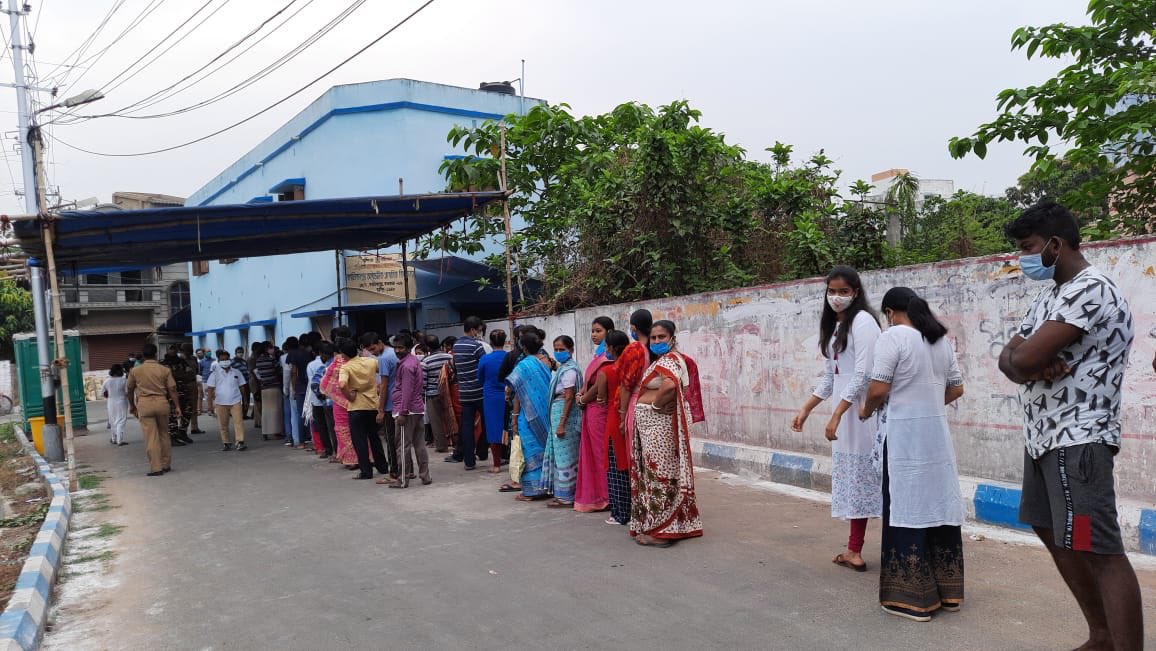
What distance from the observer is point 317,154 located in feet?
64.5

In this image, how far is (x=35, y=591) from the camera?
16.5 ft

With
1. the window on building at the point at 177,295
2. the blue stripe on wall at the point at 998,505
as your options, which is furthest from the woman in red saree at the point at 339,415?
the window on building at the point at 177,295

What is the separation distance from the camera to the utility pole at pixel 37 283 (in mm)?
12172

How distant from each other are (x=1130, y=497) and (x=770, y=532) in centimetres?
229

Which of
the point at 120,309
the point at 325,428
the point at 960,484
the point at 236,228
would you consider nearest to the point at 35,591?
the point at 960,484

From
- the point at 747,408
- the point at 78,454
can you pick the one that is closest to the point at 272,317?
the point at 78,454

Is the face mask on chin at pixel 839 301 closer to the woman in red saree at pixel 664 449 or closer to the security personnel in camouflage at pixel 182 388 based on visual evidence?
the woman in red saree at pixel 664 449

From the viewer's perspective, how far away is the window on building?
3894cm

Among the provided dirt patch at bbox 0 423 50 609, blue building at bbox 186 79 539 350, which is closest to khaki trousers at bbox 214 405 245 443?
dirt patch at bbox 0 423 50 609

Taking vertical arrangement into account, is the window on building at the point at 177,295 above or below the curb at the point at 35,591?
above

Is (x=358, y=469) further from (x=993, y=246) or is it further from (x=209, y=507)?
(x=993, y=246)

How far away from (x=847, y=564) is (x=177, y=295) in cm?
4031

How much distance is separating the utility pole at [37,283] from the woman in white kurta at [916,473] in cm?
1156

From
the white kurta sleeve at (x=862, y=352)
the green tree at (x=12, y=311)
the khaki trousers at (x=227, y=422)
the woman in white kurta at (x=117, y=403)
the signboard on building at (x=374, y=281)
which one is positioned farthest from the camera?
the green tree at (x=12, y=311)
